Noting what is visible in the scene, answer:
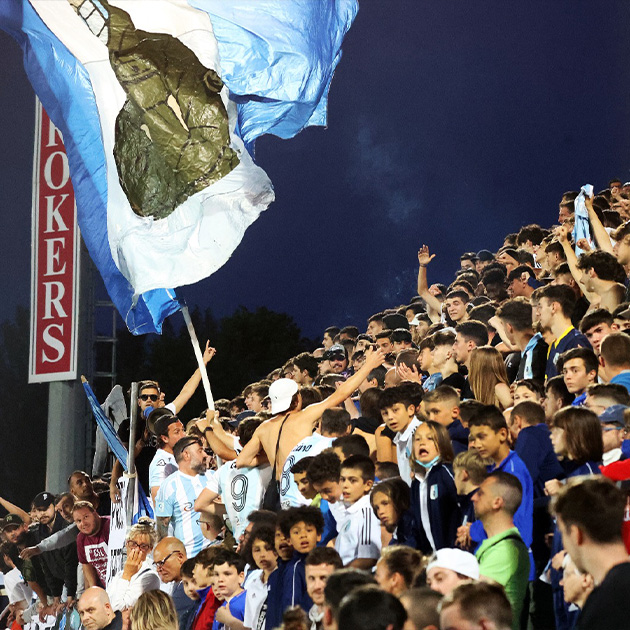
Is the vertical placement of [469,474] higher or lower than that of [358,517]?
higher

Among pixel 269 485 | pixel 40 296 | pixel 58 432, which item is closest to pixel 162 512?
pixel 269 485

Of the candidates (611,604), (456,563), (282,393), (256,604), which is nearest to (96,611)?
(256,604)

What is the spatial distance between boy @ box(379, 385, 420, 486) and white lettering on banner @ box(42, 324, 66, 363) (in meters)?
11.2

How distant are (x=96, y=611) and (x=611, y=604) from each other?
5.07 meters

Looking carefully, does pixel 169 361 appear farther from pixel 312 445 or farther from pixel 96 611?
pixel 312 445

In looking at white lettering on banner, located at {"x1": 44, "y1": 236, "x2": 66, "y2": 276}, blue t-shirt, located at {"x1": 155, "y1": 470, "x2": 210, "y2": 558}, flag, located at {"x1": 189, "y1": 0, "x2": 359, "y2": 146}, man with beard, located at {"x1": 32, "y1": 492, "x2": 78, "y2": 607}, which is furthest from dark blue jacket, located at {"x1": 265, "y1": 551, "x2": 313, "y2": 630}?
white lettering on banner, located at {"x1": 44, "y1": 236, "x2": 66, "y2": 276}

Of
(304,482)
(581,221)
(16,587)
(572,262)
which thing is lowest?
(16,587)

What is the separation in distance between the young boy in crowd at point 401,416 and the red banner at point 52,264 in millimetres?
11025

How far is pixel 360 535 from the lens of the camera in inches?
265

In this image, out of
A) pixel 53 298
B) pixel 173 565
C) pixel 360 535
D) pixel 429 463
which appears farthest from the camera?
pixel 53 298

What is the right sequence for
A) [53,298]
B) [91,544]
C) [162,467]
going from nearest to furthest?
[162,467]
[91,544]
[53,298]

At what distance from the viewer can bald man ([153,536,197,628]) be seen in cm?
848

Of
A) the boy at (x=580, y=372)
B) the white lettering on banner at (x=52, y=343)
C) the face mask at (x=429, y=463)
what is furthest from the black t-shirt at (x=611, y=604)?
the white lettering on banner at (x=52, y=343)

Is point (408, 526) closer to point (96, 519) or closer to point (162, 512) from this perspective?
point (162, 512)
